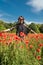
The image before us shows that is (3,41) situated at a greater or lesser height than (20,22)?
lesser

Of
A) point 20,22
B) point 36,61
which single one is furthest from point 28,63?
point 20,22

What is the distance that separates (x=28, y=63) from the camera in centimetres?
876

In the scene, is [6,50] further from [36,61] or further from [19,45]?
[36,61]

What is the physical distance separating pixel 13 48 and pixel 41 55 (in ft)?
8.24

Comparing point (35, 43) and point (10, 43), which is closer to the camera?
point (10, 43)

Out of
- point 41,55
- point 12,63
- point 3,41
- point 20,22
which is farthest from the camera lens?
point 20,22

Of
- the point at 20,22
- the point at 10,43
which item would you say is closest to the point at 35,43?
the point at 20,22

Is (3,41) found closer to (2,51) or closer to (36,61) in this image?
(2,51)

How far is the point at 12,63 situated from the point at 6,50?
0.46m

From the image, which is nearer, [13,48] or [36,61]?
[13,48]

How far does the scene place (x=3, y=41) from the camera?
8852mm

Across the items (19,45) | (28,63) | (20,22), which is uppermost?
(20,22)

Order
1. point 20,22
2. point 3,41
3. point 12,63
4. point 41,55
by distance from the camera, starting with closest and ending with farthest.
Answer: point 12,63 < point 3,41 < point 41,55 < point 20,22

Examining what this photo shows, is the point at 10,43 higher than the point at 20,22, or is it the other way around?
the point at 20,22
